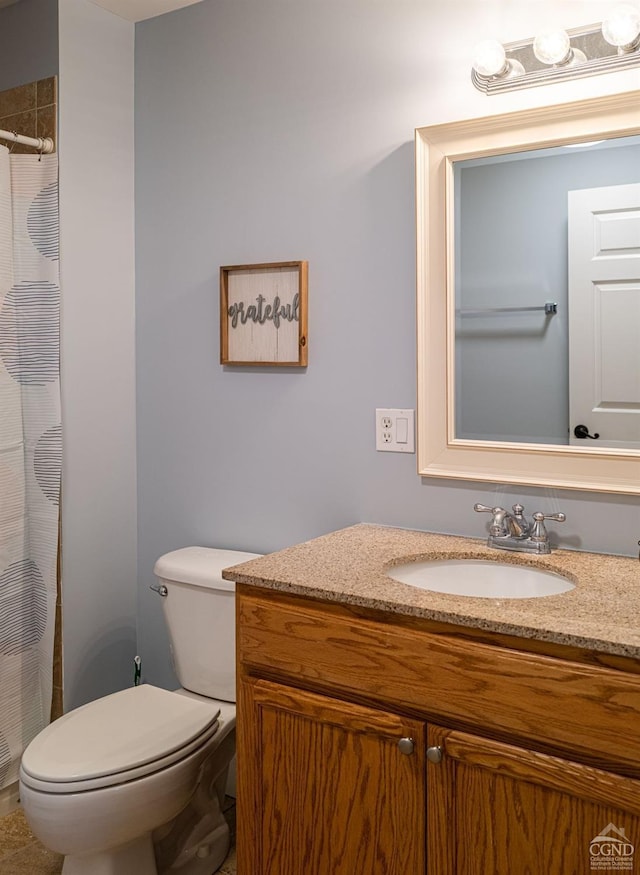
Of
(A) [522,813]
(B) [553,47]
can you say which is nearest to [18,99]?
(B) [553,47]

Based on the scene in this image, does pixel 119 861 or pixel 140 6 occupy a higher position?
pixel 140 6

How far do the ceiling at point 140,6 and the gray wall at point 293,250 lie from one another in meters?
0.04

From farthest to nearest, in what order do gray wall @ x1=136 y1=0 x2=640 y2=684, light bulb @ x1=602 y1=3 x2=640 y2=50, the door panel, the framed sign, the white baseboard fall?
1. the white baseboard
2. the framed sign
3. gray wall @ x1=136 y1=0 x2=640 y2=684
4. the door panel
5. light bulb @ x1=602 y1=3 x2=640 y2=50

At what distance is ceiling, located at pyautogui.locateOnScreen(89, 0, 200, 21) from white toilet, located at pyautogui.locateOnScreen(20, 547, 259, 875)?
64.2 inches

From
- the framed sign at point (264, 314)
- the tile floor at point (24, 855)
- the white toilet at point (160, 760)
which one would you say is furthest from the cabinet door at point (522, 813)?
the framed sign at point (264, 314)

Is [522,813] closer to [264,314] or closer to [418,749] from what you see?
[418,749]

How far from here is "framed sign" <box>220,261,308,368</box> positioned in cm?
216

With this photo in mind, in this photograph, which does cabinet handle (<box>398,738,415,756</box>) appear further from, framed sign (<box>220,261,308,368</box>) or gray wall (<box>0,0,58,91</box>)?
gray wall (<box>0,0,58,91</box>)

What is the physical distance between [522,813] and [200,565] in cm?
109

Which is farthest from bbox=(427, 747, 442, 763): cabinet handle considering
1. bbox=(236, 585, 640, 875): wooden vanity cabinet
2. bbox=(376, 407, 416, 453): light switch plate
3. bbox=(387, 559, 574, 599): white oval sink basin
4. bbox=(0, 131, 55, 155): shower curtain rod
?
bbox=(0, 131, 55, 155): shower curtain rod

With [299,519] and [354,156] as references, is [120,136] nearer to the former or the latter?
[354,156]

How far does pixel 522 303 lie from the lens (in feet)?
6.00

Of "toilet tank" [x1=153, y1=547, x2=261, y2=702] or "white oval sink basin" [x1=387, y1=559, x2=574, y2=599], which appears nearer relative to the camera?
"white oval sink basin" [x1=387, y1=559, x2=574, y2=599]

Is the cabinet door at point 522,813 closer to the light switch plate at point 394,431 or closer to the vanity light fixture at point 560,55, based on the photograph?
the light switch plate at point 394,431
